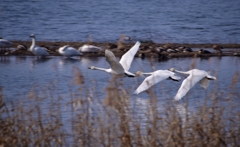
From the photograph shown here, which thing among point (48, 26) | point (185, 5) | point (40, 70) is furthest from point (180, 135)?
point (185, 5)

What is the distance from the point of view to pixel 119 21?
3036 cm

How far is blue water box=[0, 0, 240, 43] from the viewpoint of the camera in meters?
23.0

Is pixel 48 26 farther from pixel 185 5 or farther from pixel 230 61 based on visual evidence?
pixel 185 5

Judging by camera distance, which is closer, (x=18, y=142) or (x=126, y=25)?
(x=18, y=142)

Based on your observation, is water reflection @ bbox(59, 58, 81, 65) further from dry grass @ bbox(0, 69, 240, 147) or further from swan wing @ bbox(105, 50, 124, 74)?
dry grass @ bbox(0, 69, 240, 147)

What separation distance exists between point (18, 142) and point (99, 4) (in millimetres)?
36250

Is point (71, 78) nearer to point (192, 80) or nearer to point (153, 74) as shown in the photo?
point (192, 80)

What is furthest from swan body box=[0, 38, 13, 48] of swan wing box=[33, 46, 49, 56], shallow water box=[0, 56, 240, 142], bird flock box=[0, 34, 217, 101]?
bird flock box=[0, 34, 217, 101]

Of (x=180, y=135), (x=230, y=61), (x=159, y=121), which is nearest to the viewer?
(x=180, y=135)

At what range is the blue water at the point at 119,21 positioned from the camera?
2302 centimetres

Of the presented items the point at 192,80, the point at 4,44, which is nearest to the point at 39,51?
the point at 4,44

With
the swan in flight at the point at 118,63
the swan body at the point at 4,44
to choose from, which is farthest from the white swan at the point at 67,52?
the swan in flight at the point at 118,63

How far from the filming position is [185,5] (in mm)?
42500

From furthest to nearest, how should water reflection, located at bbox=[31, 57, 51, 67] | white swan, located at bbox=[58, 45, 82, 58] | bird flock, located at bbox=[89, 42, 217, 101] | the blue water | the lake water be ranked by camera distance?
the blue water → white swan, located at bbox=[58, 45, 82, 58] → water reflection, located at bbox=[31, 57, 51, 67] → the lake water → bird flock, located at bbox=[89, 42, 217, 101]
